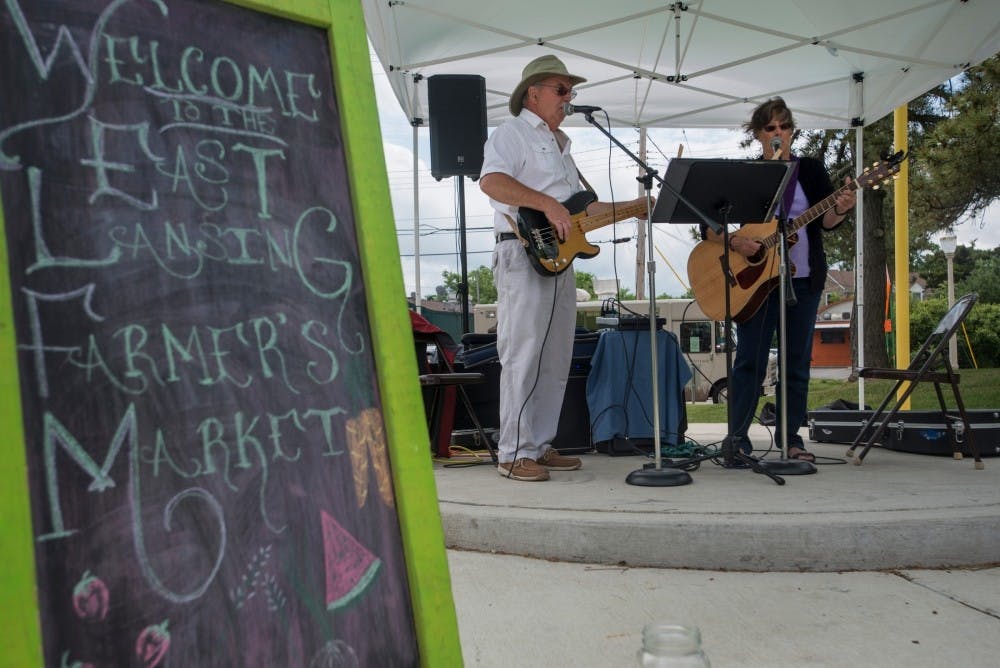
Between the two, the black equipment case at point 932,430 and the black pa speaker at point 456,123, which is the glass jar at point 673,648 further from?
the black pa speaker at point 456,123

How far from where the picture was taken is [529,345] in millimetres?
4352

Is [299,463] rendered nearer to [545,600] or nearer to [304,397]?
[304,397]

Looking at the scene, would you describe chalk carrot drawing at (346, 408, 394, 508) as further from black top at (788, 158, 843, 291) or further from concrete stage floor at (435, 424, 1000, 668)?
black top at (788, 158, 843, 291)

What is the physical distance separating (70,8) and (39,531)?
0.83 m

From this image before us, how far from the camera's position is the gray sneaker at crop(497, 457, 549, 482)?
14.2ft

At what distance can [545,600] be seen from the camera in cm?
281

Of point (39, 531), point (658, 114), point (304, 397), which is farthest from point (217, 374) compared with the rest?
point (658, 114)

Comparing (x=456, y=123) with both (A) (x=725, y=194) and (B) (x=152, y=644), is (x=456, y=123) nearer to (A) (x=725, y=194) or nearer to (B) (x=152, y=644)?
(A) (x=725, y=194)

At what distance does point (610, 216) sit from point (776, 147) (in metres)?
1.02

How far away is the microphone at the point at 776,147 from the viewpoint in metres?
4.52

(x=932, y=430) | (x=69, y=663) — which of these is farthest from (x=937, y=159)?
(x=69, y=663)

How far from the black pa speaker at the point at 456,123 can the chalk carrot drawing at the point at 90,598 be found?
6.39m

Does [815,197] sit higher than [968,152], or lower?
lower

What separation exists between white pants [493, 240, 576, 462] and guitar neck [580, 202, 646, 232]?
282 mm
